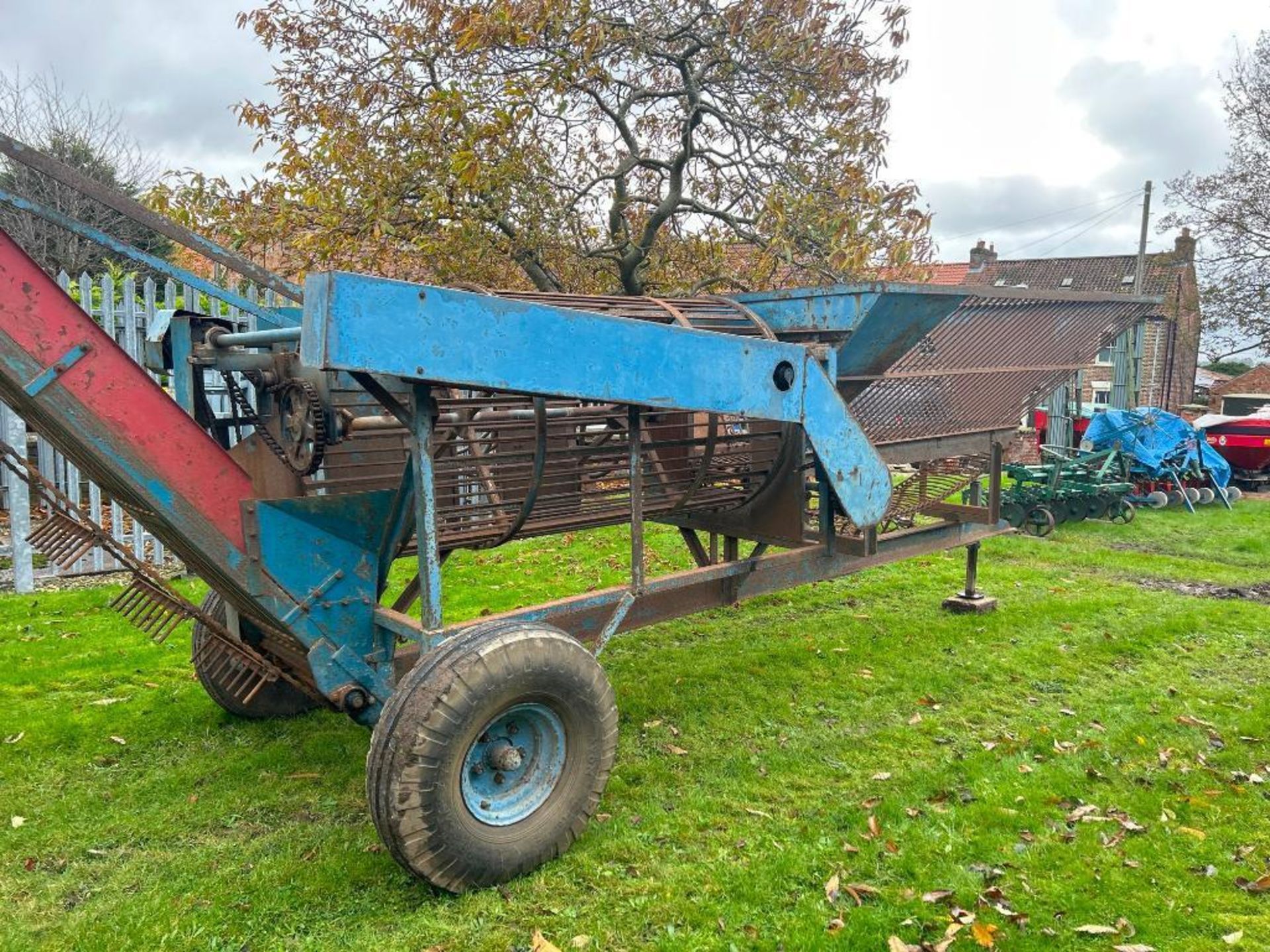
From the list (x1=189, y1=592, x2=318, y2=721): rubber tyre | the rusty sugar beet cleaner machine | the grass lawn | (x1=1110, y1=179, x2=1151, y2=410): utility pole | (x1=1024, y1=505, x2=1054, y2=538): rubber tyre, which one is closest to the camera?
the rusty sugar beet cleaner machine

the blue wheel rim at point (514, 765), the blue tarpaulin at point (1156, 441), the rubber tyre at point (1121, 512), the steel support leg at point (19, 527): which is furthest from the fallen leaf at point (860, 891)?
the blue tarpaulin at point (1156, 441)

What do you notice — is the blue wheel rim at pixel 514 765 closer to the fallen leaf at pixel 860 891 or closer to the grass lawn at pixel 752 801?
the grass lawn at pixel 752 801

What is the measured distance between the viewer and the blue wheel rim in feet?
10.6

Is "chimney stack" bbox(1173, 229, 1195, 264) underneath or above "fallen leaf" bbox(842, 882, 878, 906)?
above

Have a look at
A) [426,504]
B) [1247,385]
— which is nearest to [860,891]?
[426,504]

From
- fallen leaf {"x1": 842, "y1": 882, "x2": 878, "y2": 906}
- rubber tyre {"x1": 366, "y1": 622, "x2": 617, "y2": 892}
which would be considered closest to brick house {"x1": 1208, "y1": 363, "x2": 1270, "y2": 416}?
fallen leaf {"x1": 842, "y1": 882, "x2": 878, "y2": 906}

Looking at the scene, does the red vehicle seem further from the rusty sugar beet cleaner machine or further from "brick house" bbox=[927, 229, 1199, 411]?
Answer: the rusty sugar beet cleaner machine

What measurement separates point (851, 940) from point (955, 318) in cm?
324

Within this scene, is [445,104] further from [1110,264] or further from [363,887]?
[1110,264]

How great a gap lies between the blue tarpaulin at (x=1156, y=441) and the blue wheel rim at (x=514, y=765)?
11251 mm

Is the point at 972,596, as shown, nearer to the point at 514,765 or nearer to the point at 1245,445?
the point at 514,765

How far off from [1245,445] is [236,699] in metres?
15.7

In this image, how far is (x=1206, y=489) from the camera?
12.8 meters

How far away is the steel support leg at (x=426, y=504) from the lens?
10.2ft
